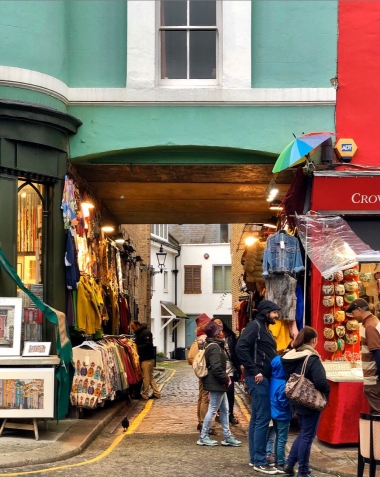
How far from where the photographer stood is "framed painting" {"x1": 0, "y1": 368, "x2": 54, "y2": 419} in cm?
1057

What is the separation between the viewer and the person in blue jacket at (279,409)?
9.16 metres

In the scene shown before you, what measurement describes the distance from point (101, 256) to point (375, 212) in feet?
21.7

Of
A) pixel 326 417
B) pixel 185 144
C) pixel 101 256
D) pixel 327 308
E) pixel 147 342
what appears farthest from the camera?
pixel 147 342

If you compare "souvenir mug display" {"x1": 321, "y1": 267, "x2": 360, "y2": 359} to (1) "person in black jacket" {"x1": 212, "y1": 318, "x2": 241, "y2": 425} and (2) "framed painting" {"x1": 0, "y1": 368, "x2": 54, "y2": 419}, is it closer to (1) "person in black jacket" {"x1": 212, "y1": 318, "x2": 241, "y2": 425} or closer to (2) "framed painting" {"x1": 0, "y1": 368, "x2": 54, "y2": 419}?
(1) "person in black jacket" {"x1": 212, "y1": 318, "x2": 241, "y2": 425}

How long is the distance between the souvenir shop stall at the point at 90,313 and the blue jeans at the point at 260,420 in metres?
3.90

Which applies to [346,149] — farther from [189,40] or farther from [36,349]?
[36,349]

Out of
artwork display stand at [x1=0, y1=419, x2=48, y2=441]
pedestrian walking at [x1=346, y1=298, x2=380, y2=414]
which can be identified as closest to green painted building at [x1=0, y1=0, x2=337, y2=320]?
artwork display stand at [x1=0, y1=419, x2=48, y2=441]

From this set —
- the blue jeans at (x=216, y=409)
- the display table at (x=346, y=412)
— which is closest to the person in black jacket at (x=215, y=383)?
the blue jeans at (x=216, y=409)

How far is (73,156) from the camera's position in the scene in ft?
41.9

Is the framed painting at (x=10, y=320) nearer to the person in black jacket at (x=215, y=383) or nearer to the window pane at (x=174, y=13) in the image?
the person in black jacket at (x=215, y=383)

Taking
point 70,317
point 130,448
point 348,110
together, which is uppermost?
point 348,110

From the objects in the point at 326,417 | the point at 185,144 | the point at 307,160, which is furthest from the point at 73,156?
the point at 326,417

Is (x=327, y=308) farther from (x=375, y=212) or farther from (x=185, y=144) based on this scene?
(x=185, y=144)

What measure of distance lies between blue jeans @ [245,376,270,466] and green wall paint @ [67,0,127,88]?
231 inches
